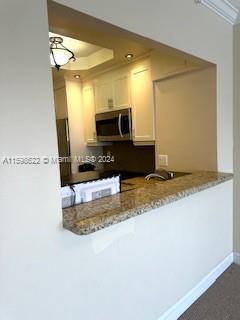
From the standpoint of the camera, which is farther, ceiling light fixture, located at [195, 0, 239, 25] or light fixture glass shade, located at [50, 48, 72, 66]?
light fixture glass shade, located at [50, 48, 72, 66]

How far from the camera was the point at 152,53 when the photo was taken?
2.59 metres

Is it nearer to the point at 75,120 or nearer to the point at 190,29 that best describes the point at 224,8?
the point at 190,29

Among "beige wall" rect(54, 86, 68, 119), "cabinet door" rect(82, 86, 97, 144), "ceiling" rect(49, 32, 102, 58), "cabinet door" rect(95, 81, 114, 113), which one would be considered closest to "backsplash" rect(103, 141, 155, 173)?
"cabinet door" rect(82, 86, 97, 144)

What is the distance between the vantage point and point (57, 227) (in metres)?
1.14

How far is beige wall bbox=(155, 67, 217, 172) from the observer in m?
2.25

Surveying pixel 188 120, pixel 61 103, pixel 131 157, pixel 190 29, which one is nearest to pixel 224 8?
pixel 190 29

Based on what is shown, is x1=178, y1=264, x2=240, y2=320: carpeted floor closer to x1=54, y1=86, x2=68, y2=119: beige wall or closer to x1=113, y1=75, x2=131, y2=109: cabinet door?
x1=113, y1=75, x2=131, y2=109: cabinet door

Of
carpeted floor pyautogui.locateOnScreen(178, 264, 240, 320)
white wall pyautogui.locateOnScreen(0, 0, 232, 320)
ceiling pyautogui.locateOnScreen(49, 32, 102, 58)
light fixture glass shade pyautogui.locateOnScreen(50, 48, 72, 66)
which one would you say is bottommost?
carpeted floor pyautogui.locateOnScreen(178, 264, 240, 320)

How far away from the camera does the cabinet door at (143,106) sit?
107 inches

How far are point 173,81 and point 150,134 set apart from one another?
2.02ft

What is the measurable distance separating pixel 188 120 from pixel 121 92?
1.07 m

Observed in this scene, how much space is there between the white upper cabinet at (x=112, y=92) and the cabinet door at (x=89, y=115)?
147 millimetres

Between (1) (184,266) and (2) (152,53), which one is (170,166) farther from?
(2) (152,53)

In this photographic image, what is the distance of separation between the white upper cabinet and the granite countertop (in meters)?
1.56
